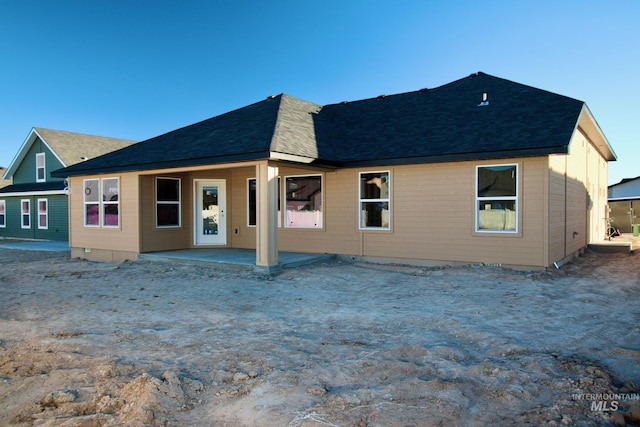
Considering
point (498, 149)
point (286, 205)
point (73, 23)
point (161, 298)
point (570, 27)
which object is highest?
point (73, 23)

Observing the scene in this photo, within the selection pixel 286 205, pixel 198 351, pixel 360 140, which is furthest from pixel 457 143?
pixel 198 351

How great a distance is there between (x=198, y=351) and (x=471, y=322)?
3529 millimetres

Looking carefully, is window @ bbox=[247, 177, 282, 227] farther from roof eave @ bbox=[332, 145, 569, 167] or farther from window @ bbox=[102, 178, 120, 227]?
window @ bbox=[102, 178, 120, 227]

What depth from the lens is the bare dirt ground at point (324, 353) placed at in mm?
3289

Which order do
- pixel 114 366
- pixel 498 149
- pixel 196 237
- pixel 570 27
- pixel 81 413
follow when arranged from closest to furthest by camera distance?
pixel 81 413 → pixel 114 366 → pixel 498 149 → pixel 570 27 → pixel 196 237

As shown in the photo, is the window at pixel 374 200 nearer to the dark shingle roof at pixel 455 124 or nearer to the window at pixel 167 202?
the dark shingle roof at pixel 455 124

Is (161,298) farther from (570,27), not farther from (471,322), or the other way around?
(570,27)

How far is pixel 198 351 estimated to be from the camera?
476 centimetres

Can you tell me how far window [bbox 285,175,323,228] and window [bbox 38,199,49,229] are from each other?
50.9ft

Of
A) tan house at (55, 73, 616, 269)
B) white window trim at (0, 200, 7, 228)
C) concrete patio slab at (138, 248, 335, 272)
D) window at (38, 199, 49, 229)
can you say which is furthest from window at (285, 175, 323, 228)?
white window trim at (0, 200, 7, 228)

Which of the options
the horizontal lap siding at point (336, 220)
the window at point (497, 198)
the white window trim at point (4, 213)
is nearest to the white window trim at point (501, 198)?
the window at point (497, 198)

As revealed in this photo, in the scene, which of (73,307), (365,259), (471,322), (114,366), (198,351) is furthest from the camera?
(365,259)

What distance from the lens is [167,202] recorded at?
1343 cm

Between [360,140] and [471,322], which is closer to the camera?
[471,322]
